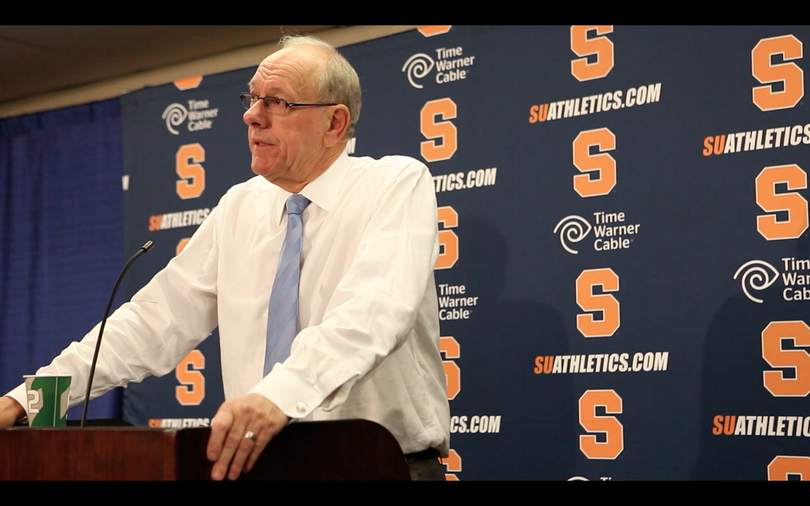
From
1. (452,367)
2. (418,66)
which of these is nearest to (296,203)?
(452,367)

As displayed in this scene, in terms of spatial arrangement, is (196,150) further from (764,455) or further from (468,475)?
(764,455)

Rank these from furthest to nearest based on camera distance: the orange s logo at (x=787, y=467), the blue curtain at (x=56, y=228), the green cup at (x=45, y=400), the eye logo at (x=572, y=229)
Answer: the blue curtain at (x=56, y=228)
the eye logo at (x=572, y=229)
the orange s logo at (x=787, y=467)
the green cup at (x=45, y=400)

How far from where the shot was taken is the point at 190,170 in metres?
4.57

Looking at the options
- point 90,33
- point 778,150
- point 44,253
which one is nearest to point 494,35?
point 778,150

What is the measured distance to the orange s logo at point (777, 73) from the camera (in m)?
2.99

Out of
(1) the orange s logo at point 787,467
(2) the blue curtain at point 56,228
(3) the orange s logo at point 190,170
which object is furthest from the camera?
(2) the blue curtain at point 56,228

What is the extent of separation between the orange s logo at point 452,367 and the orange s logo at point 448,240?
324mm

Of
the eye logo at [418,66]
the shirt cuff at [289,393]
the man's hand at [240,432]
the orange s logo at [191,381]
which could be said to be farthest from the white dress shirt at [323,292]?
the orange s logo at [191,381]

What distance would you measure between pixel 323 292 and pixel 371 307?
474 mm

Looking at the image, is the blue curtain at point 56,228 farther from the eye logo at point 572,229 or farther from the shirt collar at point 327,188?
the shirt collar at point 327,188

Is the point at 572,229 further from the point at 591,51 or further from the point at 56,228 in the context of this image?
the point at 56,228

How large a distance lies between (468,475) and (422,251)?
195cm

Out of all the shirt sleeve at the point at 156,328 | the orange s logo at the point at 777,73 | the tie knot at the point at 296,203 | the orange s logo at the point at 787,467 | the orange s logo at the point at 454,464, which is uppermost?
the orange s logo at the point at 777,73

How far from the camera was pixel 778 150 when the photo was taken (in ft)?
9.82
